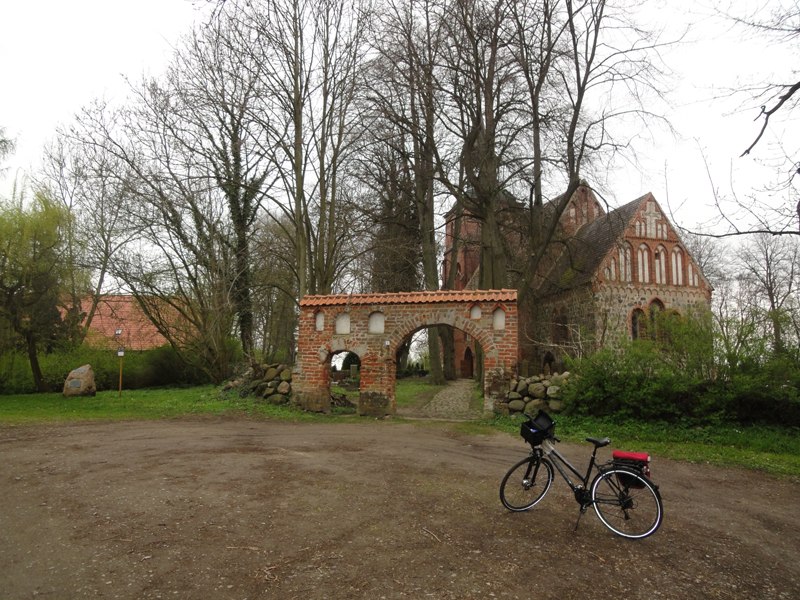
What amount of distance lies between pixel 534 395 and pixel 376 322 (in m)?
4.10

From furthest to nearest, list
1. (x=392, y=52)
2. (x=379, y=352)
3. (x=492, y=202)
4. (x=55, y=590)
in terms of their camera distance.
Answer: (x=492, y=202)
(x=392, y=52)
(x=379, y=352)
(x=55, y=590)

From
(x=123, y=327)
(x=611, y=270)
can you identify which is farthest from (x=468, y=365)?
(x=123, y=327)

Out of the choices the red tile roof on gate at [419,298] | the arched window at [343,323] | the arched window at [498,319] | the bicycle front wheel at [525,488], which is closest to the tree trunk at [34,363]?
the red tile roof on gate at [419,298]

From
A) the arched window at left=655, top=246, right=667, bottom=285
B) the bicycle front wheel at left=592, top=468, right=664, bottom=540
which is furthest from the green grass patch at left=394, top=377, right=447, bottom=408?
the arched window at left=655, top=246, right=667, bottom=285

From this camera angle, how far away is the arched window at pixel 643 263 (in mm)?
26828

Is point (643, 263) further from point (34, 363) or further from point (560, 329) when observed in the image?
point (34, 363)

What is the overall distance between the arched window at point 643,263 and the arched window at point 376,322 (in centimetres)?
1773

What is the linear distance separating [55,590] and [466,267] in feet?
115

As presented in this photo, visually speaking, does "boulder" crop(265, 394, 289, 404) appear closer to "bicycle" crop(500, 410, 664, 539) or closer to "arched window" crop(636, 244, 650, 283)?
"bicycle" crop(500, 410, 664, 539)

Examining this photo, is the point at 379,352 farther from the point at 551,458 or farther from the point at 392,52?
the point at 392,52

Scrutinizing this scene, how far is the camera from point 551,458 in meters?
5.68

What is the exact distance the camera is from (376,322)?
13.7 meters

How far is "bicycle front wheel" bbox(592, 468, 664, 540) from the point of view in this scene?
197 inches

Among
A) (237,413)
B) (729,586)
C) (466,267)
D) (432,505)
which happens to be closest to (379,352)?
(237,413)
